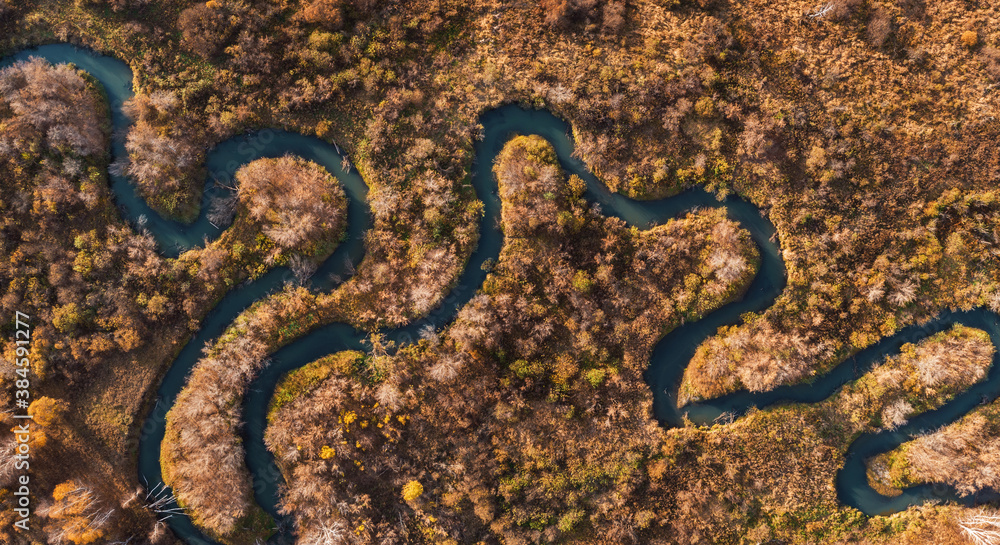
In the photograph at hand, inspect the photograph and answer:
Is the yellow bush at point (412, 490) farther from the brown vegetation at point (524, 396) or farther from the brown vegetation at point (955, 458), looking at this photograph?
the brown vegetation at point (955, 458)

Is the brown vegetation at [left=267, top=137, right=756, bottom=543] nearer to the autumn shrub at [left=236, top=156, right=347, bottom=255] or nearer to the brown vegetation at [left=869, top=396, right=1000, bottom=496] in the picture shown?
the autumn shrub at [left=236, top=156, right=347, bottom=255]

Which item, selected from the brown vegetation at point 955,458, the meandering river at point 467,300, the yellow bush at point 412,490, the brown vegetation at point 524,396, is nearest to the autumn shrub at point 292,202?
the meandering river at point 467,300

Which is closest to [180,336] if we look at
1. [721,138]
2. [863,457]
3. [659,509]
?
[659,509]

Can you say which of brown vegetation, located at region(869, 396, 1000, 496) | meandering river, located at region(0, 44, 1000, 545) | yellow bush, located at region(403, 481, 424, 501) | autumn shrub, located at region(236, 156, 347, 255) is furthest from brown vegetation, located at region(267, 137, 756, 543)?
brown vegetation, located at region(869, 396, 1000, 496)

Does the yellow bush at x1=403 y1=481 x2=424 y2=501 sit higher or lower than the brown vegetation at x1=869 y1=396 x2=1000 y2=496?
higher

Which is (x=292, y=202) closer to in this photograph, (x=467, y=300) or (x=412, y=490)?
(x=467, y=300)

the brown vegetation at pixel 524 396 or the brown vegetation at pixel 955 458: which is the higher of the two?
the brown vegetation at pixel 524 396

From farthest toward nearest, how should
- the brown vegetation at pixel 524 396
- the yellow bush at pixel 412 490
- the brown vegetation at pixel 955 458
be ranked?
the brown vegetation at pixel 955 458
the brown vegetation at pixel 524 396
the yellow bush at pixel 412 490

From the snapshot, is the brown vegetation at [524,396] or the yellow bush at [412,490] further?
the brown vegetation at [524,396]

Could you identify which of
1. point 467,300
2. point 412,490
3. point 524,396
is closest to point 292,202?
point 467,300

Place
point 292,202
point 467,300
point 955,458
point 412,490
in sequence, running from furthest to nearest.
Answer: point 467,300 → point 955,458 → point 292,202 → point 412,490
